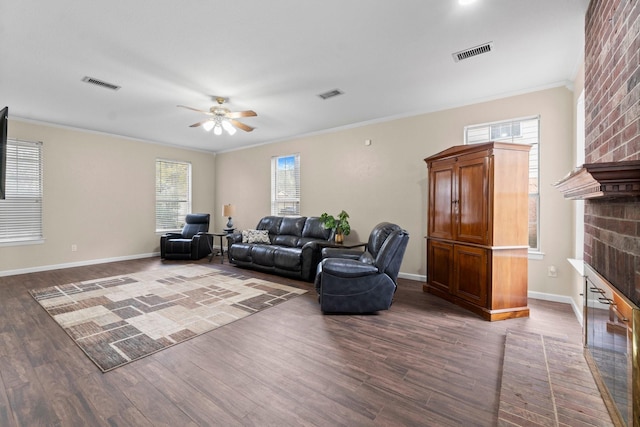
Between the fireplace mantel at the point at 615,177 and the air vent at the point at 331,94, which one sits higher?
the air vent at the point at 331,94

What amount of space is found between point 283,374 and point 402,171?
381 centimetres

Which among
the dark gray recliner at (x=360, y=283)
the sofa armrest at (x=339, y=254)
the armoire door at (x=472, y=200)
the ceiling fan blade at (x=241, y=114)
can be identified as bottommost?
the dark gray recliner at (x=360, y=283)

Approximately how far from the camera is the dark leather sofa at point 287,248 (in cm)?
483

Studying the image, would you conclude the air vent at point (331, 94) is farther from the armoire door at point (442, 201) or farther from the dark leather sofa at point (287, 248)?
the dark leather sofa at point (287, 248)

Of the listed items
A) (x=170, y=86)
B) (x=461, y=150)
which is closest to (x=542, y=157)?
(x=461, y=150)

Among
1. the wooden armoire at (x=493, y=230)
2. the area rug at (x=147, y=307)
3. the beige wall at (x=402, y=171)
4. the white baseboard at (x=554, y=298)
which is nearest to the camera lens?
the area rug at (x=147, y=307)

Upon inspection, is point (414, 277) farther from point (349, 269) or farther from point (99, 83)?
point (99, 83)

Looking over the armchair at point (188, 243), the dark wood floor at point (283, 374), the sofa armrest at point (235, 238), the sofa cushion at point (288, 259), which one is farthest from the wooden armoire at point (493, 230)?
the armchair at point (188, 243)

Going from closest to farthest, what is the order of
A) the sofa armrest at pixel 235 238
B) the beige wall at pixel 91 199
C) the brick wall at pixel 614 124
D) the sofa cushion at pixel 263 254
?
1. the brick wall at pixel 614 124
2. the sofa cushion at pixel 263 254
3. the beige wall at pixel 91 199
4. the sofa armrest at pixel 235 238

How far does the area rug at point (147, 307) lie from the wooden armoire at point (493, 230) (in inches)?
88.3

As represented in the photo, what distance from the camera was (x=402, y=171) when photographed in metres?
4.96

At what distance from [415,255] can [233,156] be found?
5.40 meters

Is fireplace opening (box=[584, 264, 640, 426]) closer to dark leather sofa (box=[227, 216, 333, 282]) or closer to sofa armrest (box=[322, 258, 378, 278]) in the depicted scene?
sofa armrest (box=[322, 258, 378, 278])

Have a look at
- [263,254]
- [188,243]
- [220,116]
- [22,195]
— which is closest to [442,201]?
[263,254]
